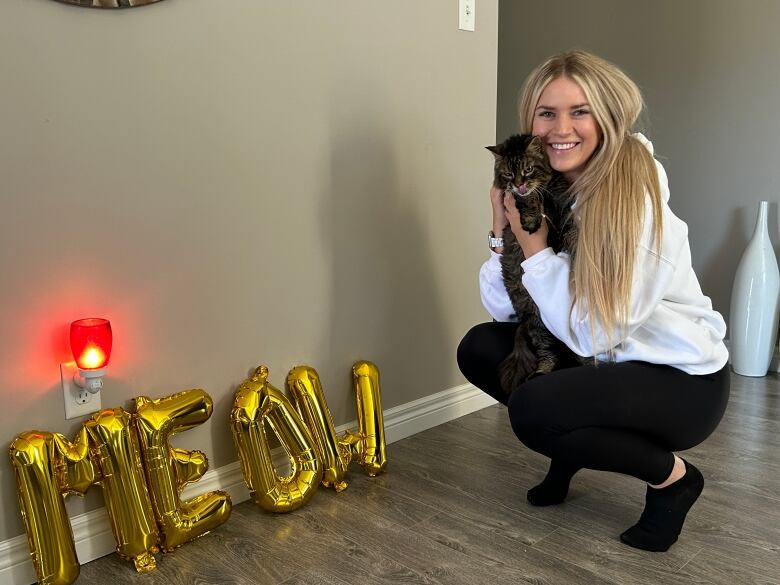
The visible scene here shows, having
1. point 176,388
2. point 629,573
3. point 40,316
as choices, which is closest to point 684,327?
point 629,573

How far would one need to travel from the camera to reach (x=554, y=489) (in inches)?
77.6

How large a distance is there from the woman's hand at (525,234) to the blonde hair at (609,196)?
0.26 ft

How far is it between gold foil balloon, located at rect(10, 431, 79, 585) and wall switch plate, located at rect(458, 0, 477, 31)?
5.74 feet

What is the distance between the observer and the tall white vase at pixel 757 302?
3188 mm

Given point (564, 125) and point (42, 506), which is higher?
point (564, 125)

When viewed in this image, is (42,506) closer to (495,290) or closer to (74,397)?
(74,397)

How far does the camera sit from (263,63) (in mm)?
1921

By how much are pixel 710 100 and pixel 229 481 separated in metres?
2.75

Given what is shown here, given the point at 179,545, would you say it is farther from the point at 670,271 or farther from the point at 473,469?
the point at 670,271

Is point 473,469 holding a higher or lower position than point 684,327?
lower

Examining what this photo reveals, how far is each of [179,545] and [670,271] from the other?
125cm

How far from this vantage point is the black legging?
167cm

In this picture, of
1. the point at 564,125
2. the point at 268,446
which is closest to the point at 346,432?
the point at 268,446

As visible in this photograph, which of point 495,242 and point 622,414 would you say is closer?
point 622,414
